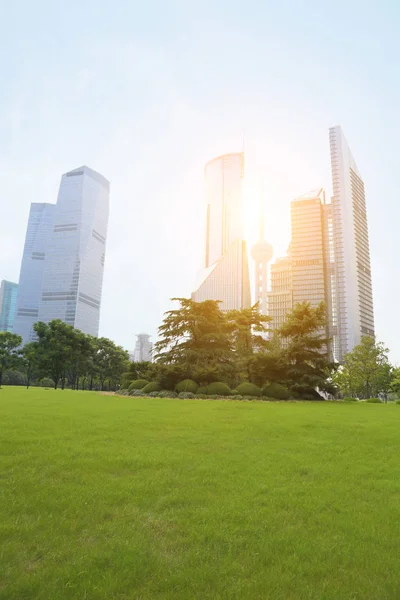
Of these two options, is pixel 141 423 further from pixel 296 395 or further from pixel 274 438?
pixel 296 395

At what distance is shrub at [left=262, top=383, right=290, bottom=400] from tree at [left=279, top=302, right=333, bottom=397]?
1.44 metres

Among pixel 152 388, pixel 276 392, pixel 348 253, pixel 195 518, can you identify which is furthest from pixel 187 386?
pixel 348 253

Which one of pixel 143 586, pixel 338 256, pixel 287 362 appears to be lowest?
pixel 143 586

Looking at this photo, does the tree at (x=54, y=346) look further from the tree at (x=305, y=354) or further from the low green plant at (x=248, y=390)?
the tree at (x=305, y=354)

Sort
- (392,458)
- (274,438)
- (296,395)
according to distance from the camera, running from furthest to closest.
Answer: (296,395) < (274,438) < (392,458)

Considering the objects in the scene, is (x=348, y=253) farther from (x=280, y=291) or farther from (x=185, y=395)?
(x=185, y=395)

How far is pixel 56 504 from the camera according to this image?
5641mm

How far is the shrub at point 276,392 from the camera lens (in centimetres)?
3008

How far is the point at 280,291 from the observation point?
18950 centimetres

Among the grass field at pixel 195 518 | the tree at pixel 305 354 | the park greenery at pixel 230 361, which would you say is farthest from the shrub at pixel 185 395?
the grass field at pixel 195 518

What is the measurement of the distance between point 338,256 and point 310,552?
600ft

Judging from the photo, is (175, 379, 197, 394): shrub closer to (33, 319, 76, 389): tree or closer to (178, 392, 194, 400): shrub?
(178, 392, 194, 400): shrub

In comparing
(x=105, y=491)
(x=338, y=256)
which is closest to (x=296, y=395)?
(x=105, y=491)

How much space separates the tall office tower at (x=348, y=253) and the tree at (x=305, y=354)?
140272mm
